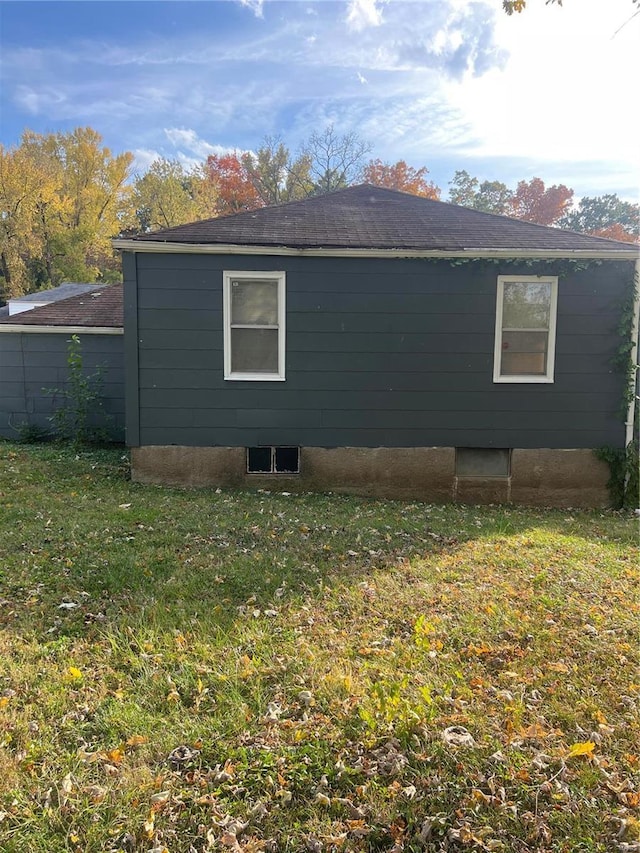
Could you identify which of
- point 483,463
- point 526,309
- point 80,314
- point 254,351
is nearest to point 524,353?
point 526,309

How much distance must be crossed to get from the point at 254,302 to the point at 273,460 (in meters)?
2.33

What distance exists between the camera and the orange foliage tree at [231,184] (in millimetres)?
34781

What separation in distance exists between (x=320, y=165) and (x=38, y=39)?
82.8ft

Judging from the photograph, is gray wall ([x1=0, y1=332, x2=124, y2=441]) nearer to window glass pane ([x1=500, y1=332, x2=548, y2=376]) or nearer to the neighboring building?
window glass pane ([x1=500, y1=332, x2=548, y2=376])

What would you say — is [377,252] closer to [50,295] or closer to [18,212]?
[50,295]

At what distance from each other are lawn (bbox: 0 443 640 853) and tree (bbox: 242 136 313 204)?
33661mm

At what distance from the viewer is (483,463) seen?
25.2 ft

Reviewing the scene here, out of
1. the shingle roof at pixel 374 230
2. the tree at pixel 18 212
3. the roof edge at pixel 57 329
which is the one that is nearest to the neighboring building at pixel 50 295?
the tree at pixel 18 212

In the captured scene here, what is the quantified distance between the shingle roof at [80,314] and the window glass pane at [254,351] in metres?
4.64

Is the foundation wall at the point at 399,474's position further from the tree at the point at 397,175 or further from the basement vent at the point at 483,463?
the tree at the point at 397,175

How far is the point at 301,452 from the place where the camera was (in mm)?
7484

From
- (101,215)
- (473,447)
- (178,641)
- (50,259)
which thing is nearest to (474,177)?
(101,215)

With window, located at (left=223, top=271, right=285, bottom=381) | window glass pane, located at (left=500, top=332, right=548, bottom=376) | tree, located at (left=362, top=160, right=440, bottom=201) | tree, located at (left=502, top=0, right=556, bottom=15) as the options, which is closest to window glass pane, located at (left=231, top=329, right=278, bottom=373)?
window, located at (left=223, top=271, right=285, bottom=381)

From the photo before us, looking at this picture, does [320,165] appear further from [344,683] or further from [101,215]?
[344,683]
